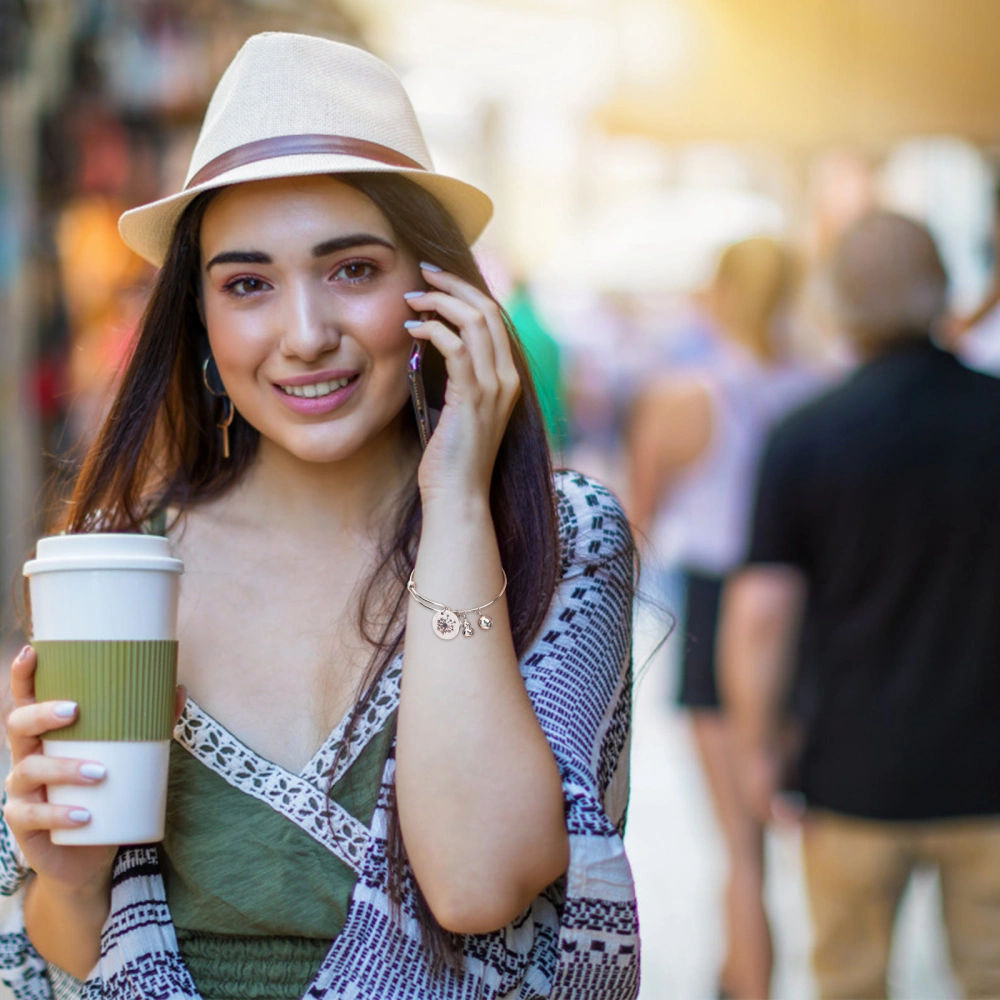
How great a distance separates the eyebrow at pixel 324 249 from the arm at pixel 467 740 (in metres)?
0.25

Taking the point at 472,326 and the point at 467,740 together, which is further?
the point at 472,326

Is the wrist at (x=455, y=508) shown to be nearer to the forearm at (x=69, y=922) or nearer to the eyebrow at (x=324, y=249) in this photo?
the eyebrow at (x=324, y=249)

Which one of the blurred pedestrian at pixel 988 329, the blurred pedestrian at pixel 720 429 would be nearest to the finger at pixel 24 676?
the blurred pedestrian at pixel 720 429

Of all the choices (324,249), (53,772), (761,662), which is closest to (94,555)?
(53,772)

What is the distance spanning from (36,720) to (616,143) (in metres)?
8.04

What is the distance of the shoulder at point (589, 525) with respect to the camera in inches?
77.3

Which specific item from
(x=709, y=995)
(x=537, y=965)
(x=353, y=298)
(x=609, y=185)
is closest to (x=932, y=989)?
(x=709, y=995)

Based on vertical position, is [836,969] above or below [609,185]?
below

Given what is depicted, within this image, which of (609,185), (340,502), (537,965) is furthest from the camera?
(609,185)

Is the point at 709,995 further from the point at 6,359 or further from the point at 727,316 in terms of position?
the point at 6,359

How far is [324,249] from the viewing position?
184cm

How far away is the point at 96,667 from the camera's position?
157cm

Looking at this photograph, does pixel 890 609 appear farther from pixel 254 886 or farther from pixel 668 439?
pixel 254 886

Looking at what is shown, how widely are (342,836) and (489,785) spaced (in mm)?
252
